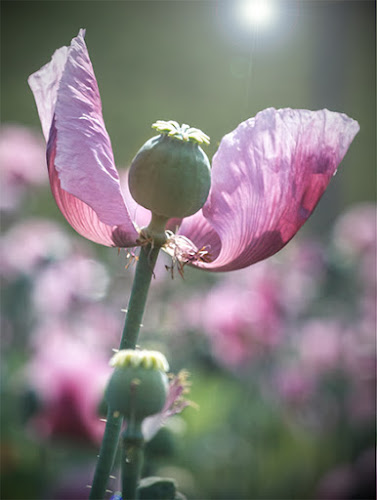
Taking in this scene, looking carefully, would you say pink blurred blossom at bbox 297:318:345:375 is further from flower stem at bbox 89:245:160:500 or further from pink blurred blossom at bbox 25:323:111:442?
flower stem at bbox 89:245:160:500

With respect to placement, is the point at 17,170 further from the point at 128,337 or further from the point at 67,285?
the point at 128,337

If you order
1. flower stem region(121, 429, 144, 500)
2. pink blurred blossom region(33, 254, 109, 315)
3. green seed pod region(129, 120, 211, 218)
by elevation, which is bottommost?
pink blurred blossom region(33, 254, 109, 315)

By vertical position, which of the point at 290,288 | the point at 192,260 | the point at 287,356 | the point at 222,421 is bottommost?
the point at 222,421

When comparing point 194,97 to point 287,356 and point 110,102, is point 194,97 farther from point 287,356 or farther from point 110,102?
point 287,356

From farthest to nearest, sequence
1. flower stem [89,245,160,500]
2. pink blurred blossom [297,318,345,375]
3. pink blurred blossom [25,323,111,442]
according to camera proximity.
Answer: pink blurred blossom [297,318,345,375] → pink blurred blossom [25,323,111,442] → flower stem [89,245,160,500]

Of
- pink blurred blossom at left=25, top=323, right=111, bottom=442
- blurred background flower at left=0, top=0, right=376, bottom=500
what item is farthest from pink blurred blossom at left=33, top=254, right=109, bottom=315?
pink blurred blossom at left=25, top=323, right=111, bottom=442

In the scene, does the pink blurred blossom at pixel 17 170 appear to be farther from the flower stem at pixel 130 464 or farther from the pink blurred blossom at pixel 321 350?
the flower stem at pixel 130 464

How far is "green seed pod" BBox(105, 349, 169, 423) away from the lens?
0.35 metres

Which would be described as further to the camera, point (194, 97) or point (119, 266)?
point (194, 97)

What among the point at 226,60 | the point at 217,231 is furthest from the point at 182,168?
the point at 226,60

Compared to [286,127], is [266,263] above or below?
below

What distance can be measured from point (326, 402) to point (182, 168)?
1.43 metres

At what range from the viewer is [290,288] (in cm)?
168

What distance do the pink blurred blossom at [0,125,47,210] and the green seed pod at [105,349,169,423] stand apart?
1.43 m
